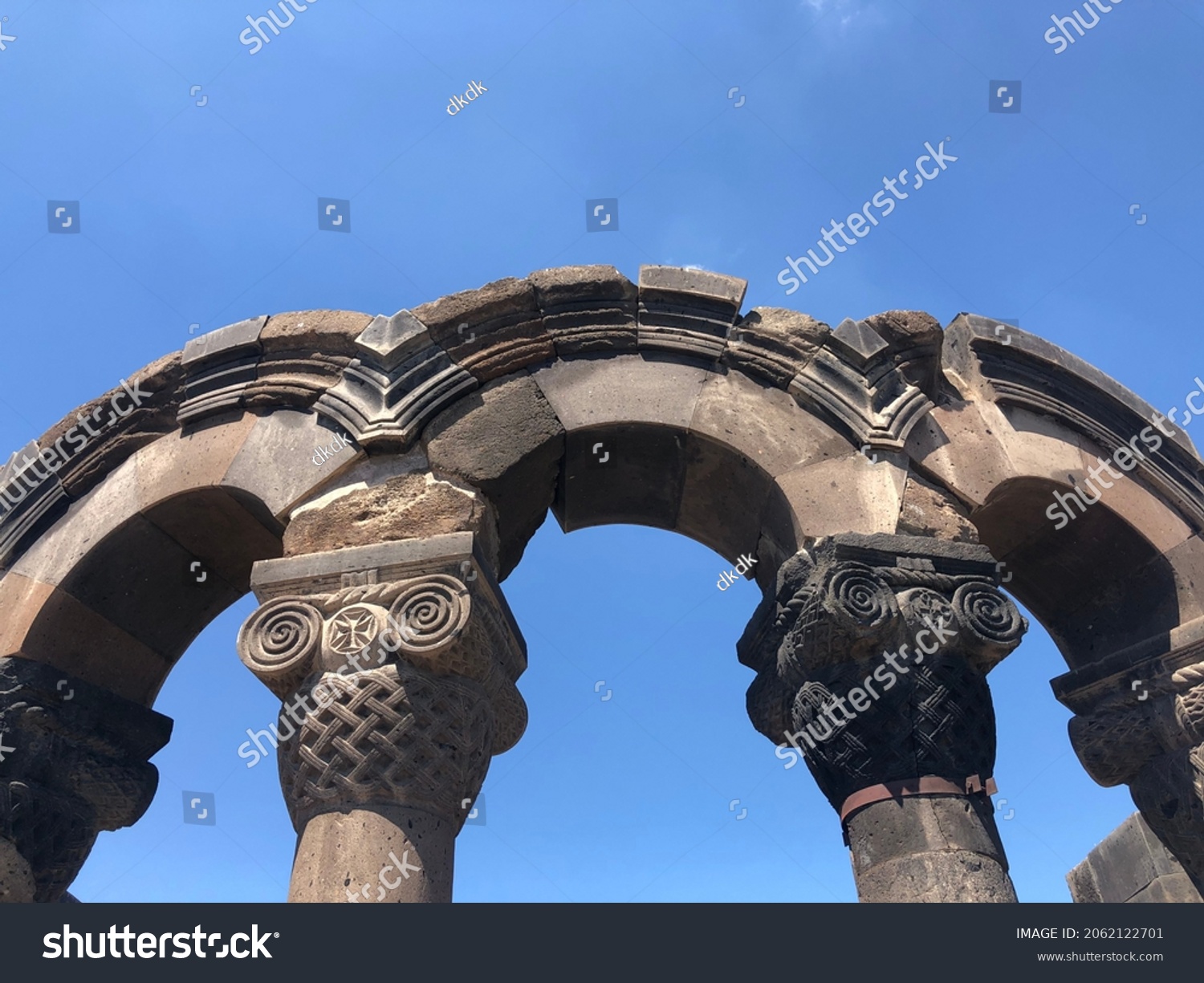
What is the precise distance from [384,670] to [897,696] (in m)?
2.04

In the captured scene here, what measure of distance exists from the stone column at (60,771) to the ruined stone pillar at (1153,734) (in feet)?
15.9

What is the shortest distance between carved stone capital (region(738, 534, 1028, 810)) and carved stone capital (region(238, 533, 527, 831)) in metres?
1.31

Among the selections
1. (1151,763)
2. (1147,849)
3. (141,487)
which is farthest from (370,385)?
(1147,849)

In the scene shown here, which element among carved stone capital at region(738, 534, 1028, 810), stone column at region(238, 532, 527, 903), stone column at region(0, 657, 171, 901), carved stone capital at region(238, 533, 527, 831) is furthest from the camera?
stone column at region(0, 657, 171, 901)

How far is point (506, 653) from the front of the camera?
4.80 meters

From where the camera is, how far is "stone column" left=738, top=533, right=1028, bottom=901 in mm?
4285

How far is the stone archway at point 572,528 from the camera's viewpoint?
4.37 meters

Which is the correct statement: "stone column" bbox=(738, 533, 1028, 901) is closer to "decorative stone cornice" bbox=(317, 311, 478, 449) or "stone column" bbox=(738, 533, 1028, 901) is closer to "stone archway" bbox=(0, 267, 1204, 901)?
"stone archway" bbox=(0, 267, 1204, 901)

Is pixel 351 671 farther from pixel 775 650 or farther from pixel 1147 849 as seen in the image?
pixel 1147 849

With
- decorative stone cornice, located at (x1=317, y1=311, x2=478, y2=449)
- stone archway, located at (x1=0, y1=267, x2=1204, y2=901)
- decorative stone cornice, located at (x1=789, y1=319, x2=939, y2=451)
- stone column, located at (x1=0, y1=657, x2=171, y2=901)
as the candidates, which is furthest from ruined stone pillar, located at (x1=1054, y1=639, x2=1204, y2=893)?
stone column, located at (x1=0, y1=657, x2=171, y2=901)

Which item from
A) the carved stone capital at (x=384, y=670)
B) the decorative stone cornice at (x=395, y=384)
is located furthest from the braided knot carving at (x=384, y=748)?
the decorative stone cornice at (x=395, y=384)

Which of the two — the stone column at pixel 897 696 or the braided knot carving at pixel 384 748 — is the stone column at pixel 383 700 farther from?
the stone column at pixel 897 696

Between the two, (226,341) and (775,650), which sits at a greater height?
(226,341)
